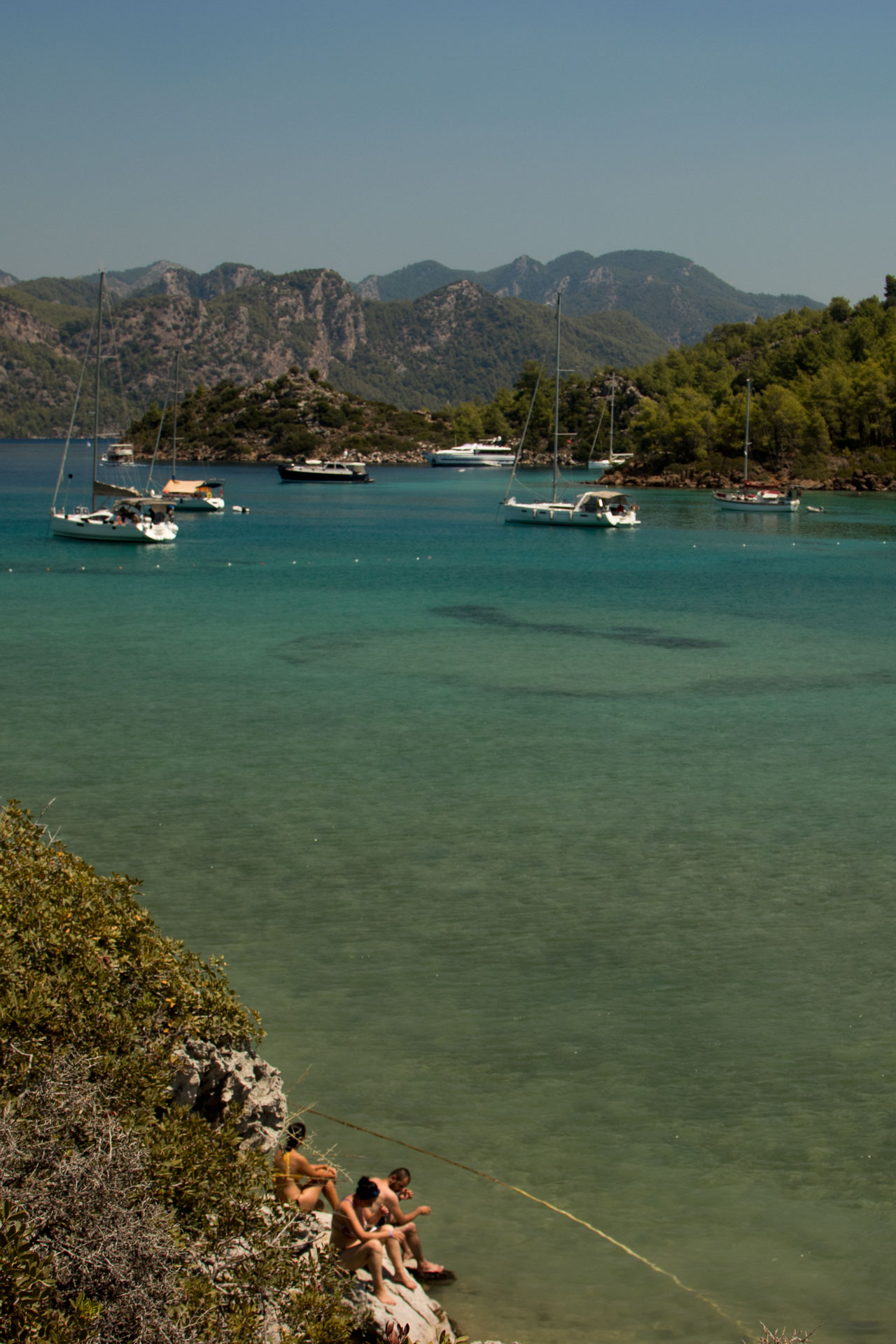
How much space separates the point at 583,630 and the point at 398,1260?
31697mm

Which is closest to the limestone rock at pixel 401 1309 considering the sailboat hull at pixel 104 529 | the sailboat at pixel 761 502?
the sailboat hull at pixel 104 529

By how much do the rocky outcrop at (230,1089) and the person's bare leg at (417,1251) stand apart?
104 centimetres

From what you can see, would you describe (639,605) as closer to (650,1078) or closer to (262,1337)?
(650,1078)

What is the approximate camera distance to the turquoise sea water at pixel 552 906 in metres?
8.87

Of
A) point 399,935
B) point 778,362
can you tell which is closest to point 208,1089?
point 399,935

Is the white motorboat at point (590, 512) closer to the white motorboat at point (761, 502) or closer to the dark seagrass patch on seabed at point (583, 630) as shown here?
the white motorboat at point (761, 502)

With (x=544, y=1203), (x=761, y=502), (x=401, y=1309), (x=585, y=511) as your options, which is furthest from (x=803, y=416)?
(x=401, y=1309)

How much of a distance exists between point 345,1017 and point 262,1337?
233 inches

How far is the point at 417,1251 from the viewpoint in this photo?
8047 millimetres

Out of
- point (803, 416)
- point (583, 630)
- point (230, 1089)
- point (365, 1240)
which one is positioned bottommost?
point (365, 1240)

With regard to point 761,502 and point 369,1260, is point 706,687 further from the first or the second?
point 761,502

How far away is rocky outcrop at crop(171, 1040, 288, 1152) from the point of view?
24.0 feet

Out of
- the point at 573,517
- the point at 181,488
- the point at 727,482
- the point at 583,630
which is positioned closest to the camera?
the point at 583,630

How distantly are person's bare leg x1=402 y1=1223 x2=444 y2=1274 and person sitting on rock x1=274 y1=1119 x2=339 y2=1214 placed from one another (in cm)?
50
